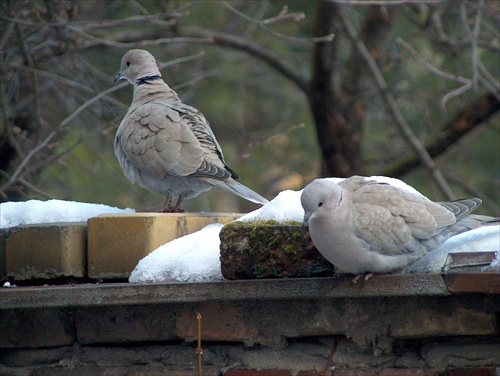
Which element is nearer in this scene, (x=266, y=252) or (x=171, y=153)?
(x=266, y=252)

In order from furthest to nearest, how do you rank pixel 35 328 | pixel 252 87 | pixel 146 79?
1. pixel 252 87
2. pixel 146 79
3. pixel 35 328

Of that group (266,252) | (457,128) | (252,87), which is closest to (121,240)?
(266,252)

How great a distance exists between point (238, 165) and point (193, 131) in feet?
12.6

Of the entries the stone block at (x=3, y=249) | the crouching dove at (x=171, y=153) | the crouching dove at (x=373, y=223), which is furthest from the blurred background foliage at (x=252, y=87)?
the crouching dove at (x=373, y=223)

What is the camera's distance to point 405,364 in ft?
7.95

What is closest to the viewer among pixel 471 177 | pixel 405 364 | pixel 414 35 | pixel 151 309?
pixel 405 364

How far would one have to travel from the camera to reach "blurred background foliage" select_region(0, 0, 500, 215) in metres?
5.27

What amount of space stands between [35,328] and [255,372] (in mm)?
809

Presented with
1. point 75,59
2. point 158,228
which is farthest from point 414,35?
point 158,228

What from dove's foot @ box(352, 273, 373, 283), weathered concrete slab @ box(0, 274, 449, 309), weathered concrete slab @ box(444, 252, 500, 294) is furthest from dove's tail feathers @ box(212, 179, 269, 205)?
weathered concrete slab @ box(444, 252, 500, 294)

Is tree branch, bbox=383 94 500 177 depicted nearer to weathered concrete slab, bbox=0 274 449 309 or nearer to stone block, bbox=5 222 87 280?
stone block, bbox=5 222 87 280

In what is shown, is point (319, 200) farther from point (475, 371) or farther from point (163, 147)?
point (163, 147)

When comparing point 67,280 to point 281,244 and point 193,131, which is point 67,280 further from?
point 193,131

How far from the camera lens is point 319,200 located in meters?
2.41
